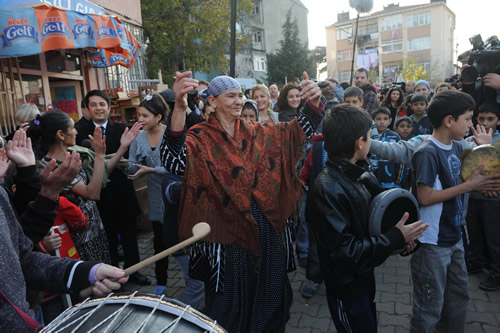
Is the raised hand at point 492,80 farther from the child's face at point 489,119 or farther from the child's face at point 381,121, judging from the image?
the child's face at point 381,121

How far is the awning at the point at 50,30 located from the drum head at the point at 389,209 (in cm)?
557

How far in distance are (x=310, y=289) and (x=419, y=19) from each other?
173ft

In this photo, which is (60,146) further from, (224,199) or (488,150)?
(488,150)

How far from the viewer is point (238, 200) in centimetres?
247

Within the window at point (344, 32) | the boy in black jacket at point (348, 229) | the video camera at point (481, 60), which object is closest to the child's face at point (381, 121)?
the video camera at point (481, 60)

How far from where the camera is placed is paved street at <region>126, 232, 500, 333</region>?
3041mm

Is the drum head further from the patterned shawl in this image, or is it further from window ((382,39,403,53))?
window ((382,39,403,53))

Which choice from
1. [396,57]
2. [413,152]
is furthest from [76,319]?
[396,57]

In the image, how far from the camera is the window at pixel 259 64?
1364 inches

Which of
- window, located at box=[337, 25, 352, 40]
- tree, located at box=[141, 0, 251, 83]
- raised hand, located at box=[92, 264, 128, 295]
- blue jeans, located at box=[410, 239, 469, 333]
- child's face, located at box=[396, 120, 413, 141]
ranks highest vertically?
window, located at box=[337, 25, 352, 40]

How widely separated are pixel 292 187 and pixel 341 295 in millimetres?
882

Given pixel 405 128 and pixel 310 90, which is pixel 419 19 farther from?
pixel 310 90

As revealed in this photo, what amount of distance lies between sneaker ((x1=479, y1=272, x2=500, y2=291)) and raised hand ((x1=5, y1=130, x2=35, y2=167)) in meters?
4.08

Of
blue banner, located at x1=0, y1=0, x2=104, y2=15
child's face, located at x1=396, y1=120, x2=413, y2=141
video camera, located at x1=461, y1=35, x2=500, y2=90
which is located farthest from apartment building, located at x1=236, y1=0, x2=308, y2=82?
video camera, located at x1=461, y1=35, x2=500, y2=90
